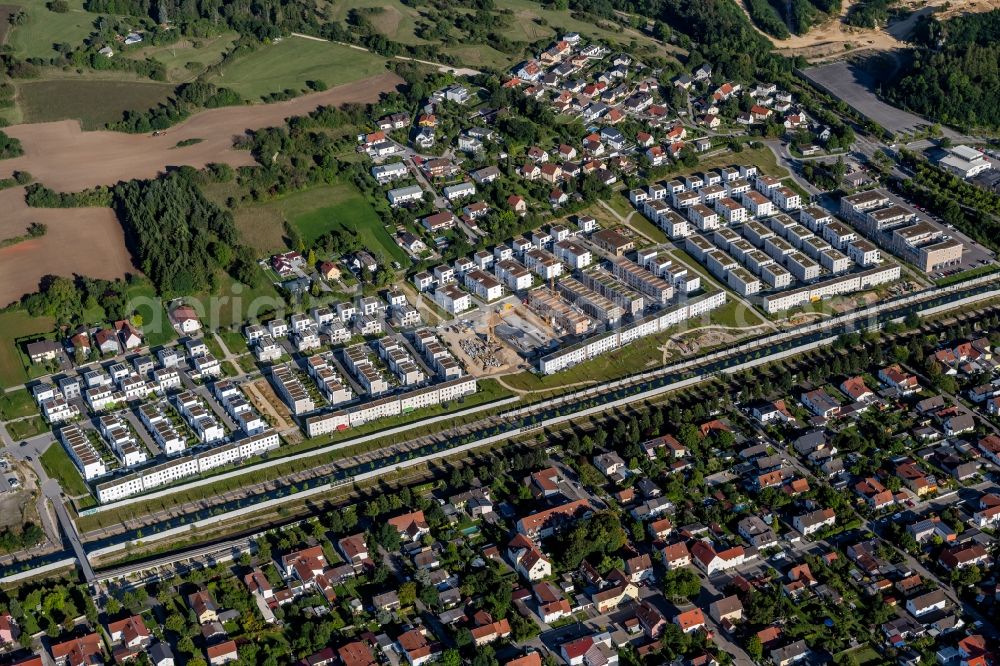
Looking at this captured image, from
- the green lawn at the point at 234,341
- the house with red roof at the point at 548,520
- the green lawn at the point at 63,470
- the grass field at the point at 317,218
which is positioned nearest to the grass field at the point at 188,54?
the grass field at the point at 317,218

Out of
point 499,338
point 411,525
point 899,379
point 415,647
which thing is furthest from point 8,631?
point 899,379

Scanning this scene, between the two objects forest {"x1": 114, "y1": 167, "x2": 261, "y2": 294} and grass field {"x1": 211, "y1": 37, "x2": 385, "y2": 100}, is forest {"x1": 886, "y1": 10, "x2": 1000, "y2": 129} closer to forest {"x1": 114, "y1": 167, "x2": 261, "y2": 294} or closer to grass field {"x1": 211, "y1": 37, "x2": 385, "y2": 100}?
grass field {"x1": 211, "y1": 37, "x2": 385, "y2": 100}

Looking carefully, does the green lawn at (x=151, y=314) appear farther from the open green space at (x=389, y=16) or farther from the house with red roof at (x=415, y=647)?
the open green space at (x=389, y=16)

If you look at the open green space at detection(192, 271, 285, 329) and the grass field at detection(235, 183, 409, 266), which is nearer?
the open green space at detection(192, 271, 285, 329)

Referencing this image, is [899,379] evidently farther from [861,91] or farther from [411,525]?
[861,91]

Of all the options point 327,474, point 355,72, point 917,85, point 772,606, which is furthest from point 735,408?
point 355,72

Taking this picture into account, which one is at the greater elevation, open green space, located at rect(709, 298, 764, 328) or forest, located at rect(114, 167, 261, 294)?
open green space, located at rect(709, 298, 764, 328)

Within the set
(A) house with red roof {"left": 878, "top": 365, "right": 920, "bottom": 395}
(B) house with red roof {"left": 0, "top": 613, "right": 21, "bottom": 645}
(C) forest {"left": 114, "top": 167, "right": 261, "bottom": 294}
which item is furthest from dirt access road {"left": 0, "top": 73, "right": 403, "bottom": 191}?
(A) house with red roof {"left": 878, "top": 365, "right": 920, "bottom": 395}
